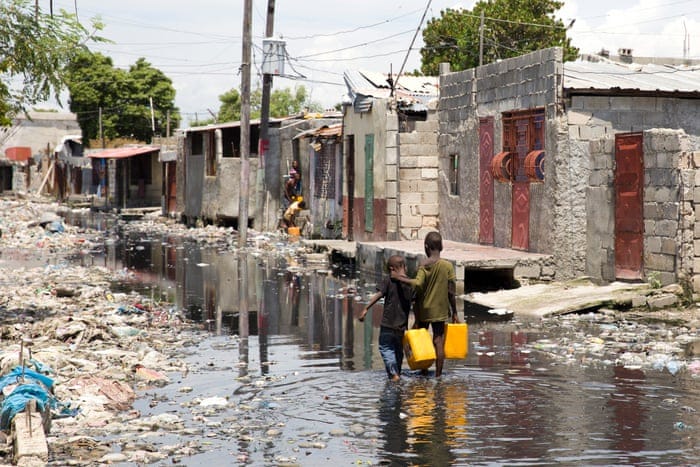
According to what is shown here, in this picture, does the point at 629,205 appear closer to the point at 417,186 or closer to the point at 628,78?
the point at 628,78

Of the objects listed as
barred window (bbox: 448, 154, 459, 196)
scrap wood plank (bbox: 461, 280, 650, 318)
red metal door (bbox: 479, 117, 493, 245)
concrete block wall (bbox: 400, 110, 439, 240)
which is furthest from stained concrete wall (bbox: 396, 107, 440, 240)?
scrap wood plank (bbox: 461, 280, 650, 318)

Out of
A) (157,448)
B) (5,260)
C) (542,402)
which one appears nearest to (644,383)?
(542,402)

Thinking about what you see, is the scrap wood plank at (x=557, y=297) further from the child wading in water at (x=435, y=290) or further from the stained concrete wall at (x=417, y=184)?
the stained concrete wall at (x=417, y=184)

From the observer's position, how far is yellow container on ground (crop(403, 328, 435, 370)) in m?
9.12

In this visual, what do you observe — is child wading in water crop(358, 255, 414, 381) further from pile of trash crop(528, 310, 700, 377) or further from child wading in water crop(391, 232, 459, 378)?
pile of trash crop(528, 310, 700, 377)

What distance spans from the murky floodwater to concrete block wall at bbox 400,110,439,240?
885cm

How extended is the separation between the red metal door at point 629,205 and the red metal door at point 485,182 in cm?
461

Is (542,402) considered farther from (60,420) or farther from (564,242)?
(564,242)

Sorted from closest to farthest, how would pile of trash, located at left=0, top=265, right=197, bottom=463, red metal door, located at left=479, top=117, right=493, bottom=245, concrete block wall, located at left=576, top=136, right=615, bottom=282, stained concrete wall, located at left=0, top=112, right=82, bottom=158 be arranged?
1. pile of trash, located at left=0, top=265, right=197, bottom=463
2. concrete block wall, located at left=576, top=136, right=615, bottom=282
3. red metal door, located at left=479, top=117, right=493, bottom=245
4. stained concrete wall, located at left=0, top=112, right=82, bottom=158

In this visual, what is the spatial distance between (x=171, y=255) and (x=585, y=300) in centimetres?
1337

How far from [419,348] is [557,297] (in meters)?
6.21

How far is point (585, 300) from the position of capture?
14.2 m

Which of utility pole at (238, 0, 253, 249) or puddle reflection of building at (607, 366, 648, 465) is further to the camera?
utility pole at (238, 0, 253, 249)

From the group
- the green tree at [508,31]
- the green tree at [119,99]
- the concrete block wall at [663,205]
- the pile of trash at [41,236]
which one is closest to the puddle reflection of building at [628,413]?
the concrete block wall at [663,205]
